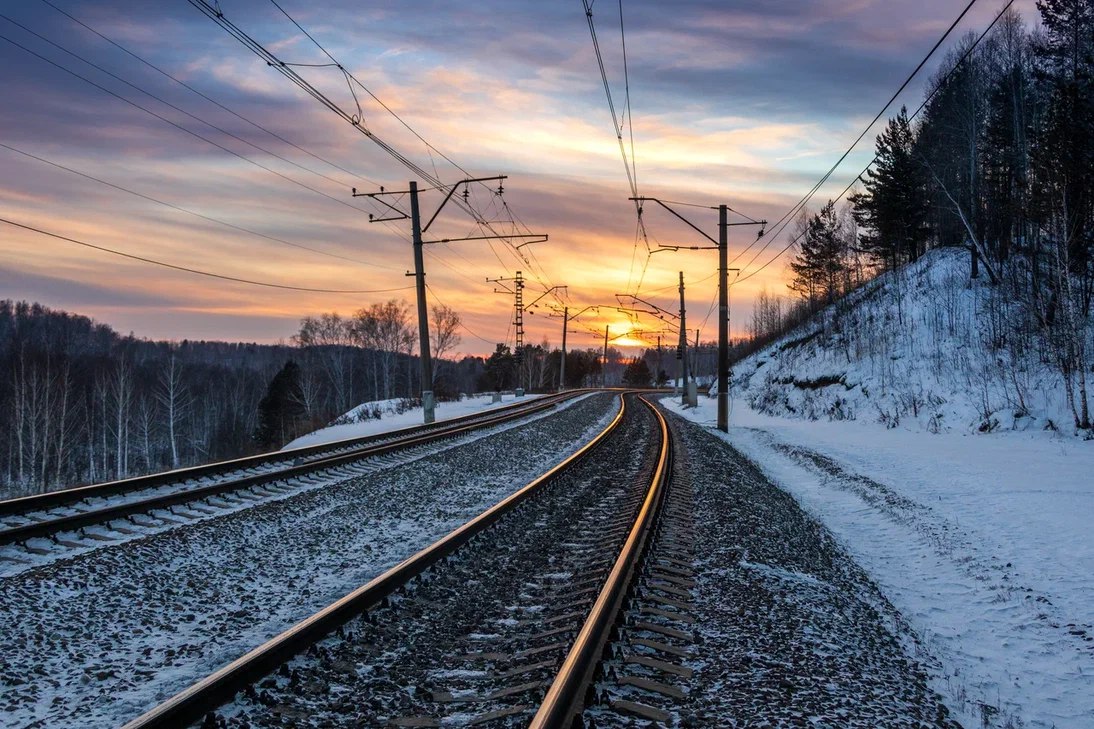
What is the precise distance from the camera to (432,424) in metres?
23.5

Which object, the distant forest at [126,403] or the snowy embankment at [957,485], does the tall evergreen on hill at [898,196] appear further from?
Answer: the distant forest at [126,403]

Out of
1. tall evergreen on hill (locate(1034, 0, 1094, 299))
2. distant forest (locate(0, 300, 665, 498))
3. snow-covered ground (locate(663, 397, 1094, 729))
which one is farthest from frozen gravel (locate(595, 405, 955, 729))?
distant forest (locate(0, 300, 665, 498))

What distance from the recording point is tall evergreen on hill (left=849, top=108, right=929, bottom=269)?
44750mm

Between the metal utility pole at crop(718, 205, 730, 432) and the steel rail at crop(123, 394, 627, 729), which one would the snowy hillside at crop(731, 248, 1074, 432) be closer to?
the metal utility pole at crop(718, 205, 730, 432)

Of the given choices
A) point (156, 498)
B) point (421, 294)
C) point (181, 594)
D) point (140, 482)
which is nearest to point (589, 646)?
point (181, 594)

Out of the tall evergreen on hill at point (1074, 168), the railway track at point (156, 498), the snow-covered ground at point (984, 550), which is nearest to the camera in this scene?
the snow-covered ground at point (984, 550)

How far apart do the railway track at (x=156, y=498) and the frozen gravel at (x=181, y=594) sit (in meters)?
0.68

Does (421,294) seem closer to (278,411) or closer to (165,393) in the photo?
(278,411)

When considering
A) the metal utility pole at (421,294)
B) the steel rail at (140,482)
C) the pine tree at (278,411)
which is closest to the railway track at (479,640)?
the steel rail at (140,482)

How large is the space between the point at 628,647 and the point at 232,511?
6.93 meters

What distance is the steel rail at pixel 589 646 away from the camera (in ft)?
11.1

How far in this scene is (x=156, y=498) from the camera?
9.08 meters

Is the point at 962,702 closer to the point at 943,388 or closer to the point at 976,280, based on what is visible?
the point at 943,388

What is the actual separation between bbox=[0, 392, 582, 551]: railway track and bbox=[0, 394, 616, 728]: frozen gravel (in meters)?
0.68
